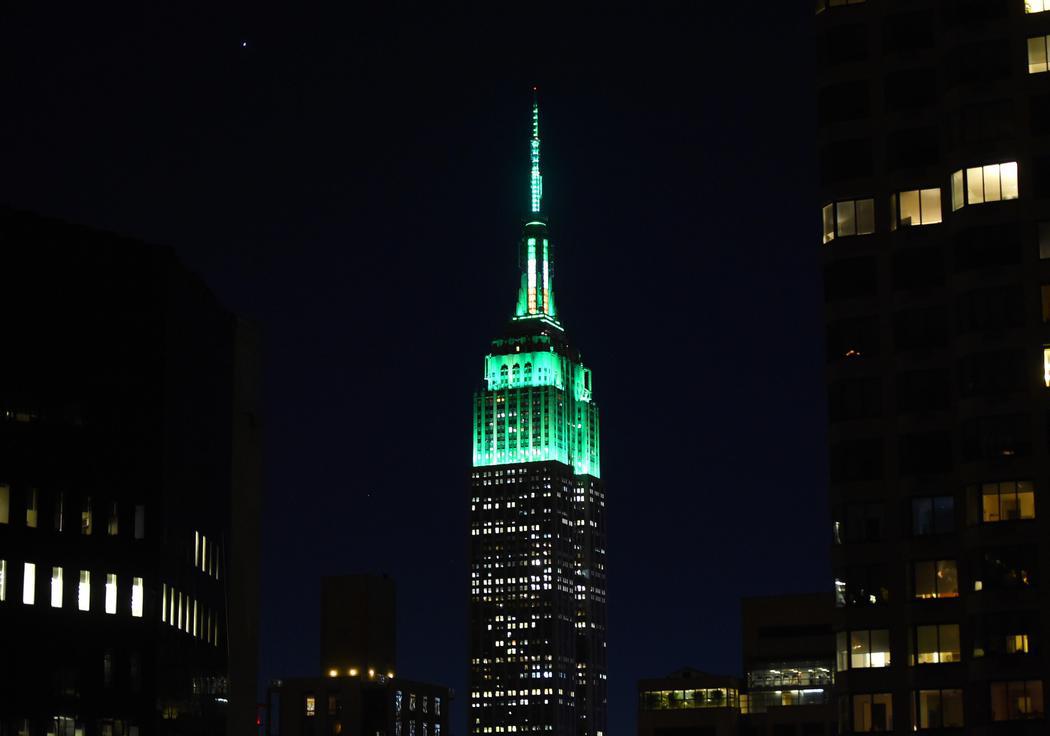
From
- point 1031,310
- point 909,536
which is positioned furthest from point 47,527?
point 1031,310

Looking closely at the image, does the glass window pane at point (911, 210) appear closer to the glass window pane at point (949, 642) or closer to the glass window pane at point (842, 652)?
the glass window pane at point (949, 642)

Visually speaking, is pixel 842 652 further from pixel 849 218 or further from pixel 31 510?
pixel 31 510

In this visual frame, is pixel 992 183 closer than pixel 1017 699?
No

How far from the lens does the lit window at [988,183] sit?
388 feet

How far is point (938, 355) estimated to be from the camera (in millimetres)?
120250

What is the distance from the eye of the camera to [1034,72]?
392 feet

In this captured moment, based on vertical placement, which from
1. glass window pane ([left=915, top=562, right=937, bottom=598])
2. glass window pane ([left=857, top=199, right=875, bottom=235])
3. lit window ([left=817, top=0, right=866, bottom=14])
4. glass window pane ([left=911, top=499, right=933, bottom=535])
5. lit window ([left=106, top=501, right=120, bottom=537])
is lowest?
glass window pane ([left=915, top=562, right=937, bottom=598])

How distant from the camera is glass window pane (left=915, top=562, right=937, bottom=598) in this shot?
383 ft

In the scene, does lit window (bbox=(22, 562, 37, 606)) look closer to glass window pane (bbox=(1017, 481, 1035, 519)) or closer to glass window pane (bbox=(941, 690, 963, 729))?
glass window pane (bbox=(941, 690, 963, 729))

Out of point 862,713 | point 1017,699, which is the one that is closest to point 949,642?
point 1017,699

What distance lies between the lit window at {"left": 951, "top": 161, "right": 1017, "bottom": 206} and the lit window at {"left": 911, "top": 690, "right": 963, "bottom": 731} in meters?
28.1

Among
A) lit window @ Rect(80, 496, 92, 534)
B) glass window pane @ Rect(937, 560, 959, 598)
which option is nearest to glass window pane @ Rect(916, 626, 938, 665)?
glass window pane @ Rect(937, 560, 959, 598)

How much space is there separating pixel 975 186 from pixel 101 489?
61180mm

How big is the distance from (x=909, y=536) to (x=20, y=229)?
2507 inches
